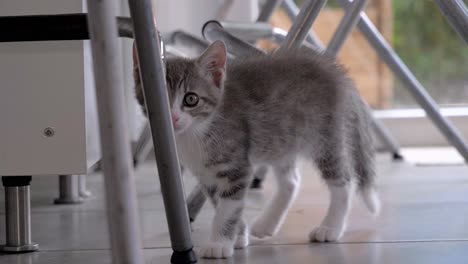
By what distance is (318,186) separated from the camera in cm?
266

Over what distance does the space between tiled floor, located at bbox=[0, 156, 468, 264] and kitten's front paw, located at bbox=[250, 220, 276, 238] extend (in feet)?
0.08

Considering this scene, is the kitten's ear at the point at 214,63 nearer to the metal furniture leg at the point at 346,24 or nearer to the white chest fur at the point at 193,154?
the white chest fur at the point at 193,154

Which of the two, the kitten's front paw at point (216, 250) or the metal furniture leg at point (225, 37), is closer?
Answer: the kitten's front paw at point (216, 250)

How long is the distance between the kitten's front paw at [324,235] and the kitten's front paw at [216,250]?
22 cm

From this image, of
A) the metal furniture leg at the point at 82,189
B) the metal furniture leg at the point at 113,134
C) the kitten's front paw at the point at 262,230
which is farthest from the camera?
the metal furniture leg at the point at 82,189

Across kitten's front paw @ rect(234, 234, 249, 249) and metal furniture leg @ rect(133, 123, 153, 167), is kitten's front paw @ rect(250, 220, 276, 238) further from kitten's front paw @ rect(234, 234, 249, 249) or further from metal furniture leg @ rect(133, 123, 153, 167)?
metal furniture leg @ rect(133, 123, 153, 167)

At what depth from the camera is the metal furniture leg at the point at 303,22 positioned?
189cm

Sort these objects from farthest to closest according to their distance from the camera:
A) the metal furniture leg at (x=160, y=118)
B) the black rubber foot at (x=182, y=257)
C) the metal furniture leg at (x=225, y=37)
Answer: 1. the metal furniture leg at (x=225, y=37)
2. the black rubber foot at (x=182, y=257)
3. the metal furniture leg at (x=160, y=118)

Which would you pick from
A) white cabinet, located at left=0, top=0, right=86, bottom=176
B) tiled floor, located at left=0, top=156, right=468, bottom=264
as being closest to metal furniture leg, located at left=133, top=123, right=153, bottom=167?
tiled floor, located at left=0, top=156, right=468, bottom=264

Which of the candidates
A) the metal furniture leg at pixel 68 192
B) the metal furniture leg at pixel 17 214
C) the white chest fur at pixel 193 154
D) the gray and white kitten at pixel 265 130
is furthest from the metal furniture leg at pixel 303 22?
the metal furniture leg at pixel 68 192

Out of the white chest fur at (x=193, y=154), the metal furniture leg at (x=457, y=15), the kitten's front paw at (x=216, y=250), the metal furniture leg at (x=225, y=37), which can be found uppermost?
the metal furniture leg at (x=225, y=37)

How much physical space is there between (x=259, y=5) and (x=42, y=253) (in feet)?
7.71

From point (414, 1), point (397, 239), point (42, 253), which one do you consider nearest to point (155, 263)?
point (42, 253)

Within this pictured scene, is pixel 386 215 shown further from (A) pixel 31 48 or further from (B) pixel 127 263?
(B) pixel 127 263
